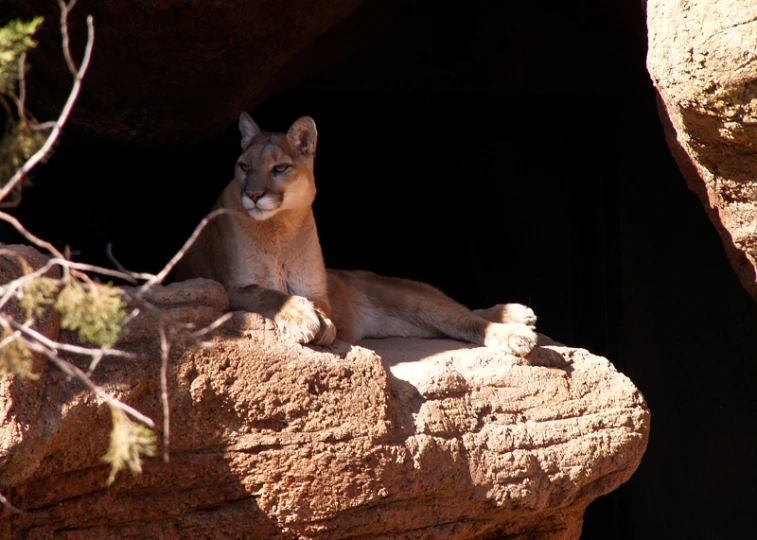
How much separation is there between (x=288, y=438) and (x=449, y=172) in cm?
395

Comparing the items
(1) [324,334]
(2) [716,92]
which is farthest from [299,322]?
(2) [716,92]

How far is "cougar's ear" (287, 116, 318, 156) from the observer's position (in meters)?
4.32

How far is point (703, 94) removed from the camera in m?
3.07

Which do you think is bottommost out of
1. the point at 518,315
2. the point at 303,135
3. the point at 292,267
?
the point at 518,315

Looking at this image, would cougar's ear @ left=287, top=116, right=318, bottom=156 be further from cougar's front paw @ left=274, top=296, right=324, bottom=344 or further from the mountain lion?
cougar's front paw @ left=274, top=296, right=324, bottom=344

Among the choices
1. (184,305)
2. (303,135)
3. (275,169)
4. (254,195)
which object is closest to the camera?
(184,305)

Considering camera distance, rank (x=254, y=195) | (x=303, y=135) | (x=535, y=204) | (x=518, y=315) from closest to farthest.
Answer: (x=254, y=195) → (x=303, y=135) → (x=518, y=315) → (x=535, y=204)

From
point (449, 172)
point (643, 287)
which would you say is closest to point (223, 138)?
point (449, 172)

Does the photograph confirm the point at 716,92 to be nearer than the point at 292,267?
Yes

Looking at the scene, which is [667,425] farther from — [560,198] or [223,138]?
[223,138]

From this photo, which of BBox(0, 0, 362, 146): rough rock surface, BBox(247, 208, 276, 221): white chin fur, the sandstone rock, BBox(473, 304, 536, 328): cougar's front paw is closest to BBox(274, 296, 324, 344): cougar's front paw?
the sandstone rock

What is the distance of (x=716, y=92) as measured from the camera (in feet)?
9.93

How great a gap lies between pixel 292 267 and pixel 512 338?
104 centimetres

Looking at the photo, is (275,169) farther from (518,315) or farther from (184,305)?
(518,315)
